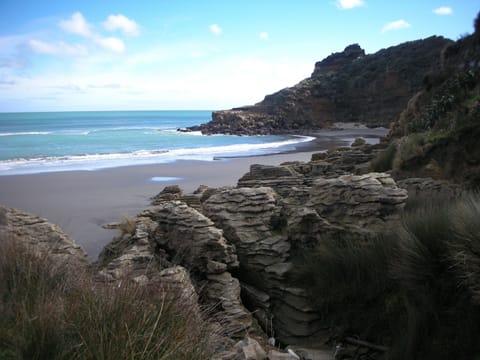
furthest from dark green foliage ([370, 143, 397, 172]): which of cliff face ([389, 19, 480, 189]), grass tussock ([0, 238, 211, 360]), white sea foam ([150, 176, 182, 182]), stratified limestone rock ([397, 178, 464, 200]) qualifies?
white sea foam ([150, 176, 182, 182])

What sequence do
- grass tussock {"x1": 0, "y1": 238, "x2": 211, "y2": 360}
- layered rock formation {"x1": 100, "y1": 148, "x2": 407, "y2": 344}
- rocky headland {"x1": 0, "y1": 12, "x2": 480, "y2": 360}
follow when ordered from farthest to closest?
layered rock formation {"x1": 100, "y1": 148, "x2": 407, "y2": 344}
rocky headland {"x1": 0, "y1": 12, "x2": 480, "y2": 360}
grass tussock {"x1": 0, "y1": 238, "x2": 211, "y2": 360}

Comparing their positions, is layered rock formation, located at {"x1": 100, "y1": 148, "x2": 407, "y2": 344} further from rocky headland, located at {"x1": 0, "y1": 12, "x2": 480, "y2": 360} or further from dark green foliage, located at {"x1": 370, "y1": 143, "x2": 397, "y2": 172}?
→ dark green foliage, located at {"x1": 370, "y1": 143, "x2": 397, "y2": 172}

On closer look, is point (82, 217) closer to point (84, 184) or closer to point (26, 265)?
point (84, 184)

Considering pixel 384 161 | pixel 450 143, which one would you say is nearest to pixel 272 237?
pixel 450 143

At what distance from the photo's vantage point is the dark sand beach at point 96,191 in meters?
10.2

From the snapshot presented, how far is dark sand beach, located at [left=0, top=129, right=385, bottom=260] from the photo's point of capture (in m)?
10.2

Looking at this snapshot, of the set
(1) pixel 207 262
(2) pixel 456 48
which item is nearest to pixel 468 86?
(2) pixel 456 48

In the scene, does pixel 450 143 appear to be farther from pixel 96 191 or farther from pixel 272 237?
pixel 96 191

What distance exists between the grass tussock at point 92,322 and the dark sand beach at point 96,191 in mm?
5203

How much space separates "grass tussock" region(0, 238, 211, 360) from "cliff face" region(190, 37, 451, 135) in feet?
175

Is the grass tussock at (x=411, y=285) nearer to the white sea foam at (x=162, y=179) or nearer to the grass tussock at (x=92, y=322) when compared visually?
the grass tussock at (x=92, y=322)

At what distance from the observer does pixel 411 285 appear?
157 inches

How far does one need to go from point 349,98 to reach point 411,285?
69424 millimetres

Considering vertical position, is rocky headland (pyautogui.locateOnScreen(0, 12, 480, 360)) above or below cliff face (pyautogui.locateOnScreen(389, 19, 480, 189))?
below
